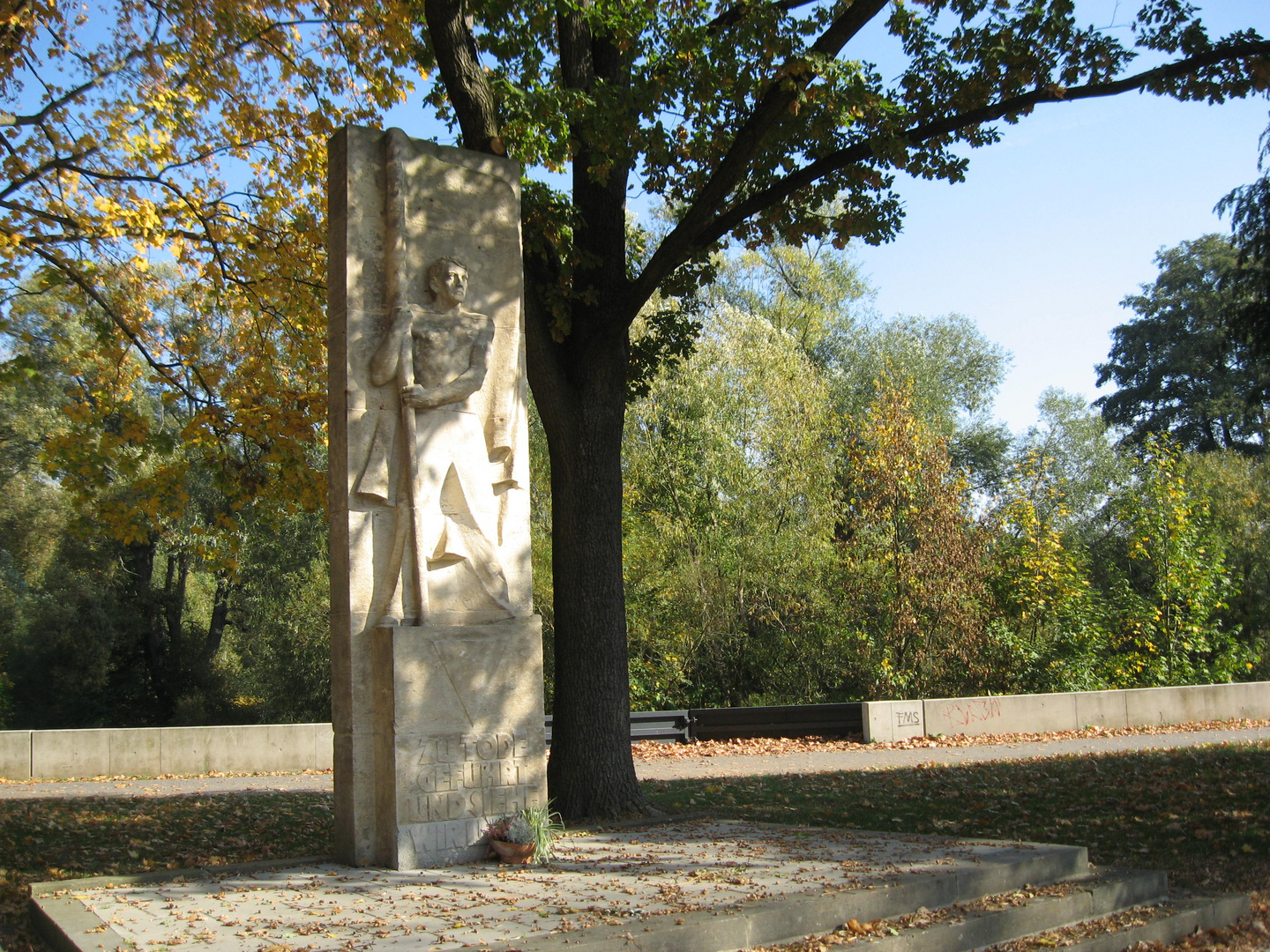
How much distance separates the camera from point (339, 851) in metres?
7.82

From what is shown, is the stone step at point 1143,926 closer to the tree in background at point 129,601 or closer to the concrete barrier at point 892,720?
the concrete barrier at point 892,720

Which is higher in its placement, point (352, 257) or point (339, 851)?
point (352, 257)

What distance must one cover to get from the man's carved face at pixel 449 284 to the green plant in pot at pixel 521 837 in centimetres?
384

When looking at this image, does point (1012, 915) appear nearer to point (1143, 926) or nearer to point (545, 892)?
point (1143, 926)

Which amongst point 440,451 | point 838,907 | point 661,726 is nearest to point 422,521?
point 440,451

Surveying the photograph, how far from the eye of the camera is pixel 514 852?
302 inches

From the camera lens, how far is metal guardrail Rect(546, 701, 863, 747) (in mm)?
19172

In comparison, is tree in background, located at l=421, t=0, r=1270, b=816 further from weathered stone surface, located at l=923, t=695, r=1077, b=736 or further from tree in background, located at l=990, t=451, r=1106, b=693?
tree in background, located at l=990, t=451, r=1106, b=693

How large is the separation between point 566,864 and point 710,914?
2017 mm

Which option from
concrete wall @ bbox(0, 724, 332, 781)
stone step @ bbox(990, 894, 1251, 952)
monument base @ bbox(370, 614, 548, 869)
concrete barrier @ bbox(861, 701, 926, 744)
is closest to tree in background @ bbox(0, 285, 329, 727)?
concrete wall @ bbox(0, 724, 332, 781)

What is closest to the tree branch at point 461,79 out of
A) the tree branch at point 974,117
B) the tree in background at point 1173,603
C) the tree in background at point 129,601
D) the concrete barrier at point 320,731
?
the tree branch at point 974,117

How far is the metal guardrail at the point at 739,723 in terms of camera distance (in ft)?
62.9

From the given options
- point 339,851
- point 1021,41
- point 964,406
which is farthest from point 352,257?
point 964,406

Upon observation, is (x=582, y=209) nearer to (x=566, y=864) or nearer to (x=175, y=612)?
(x=566, y=864)
